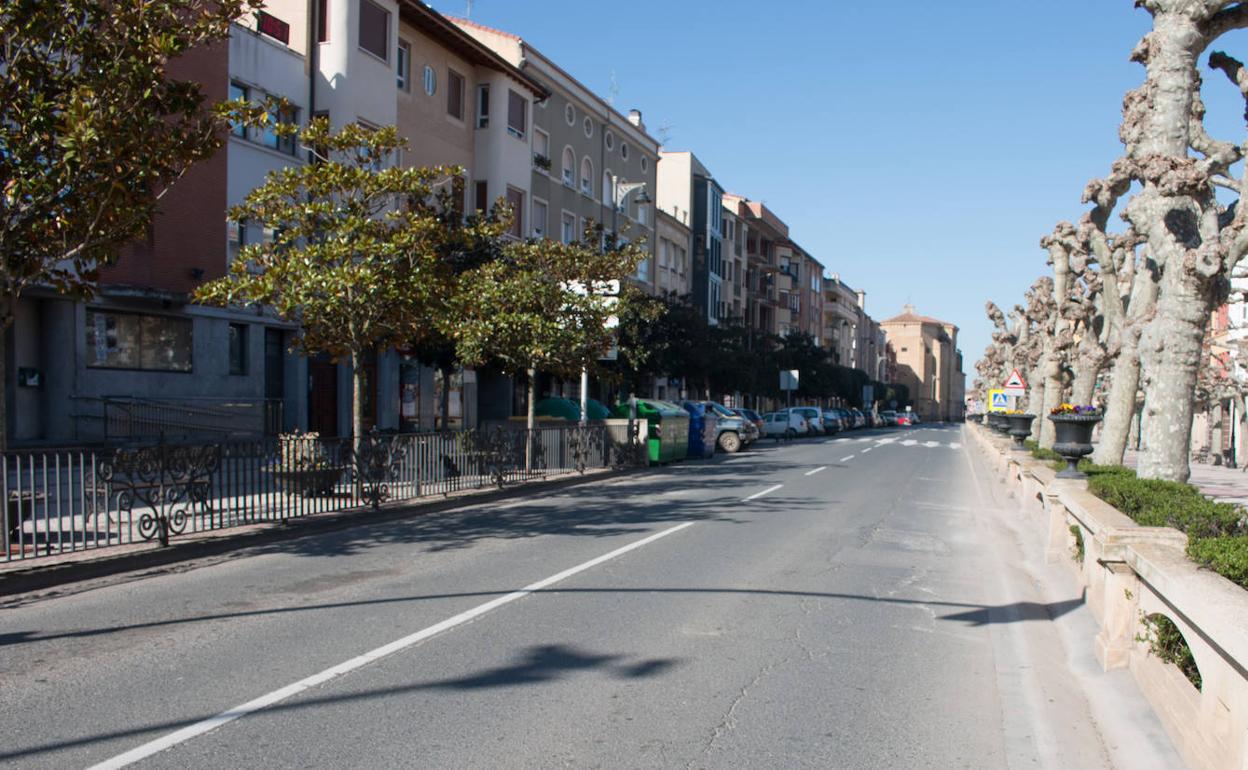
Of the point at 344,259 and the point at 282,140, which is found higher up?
the point at 282,140

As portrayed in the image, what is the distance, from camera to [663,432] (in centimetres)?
2805

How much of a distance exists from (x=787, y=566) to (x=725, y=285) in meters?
60.8

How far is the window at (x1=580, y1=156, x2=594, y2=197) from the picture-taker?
4494 centimetres

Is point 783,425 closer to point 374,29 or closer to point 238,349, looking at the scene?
point 374,29

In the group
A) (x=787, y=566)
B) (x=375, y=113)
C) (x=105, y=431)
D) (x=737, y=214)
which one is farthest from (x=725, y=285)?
(x=787, y=566)

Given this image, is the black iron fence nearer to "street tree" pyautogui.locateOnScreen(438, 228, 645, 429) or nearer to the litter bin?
"street tree" pyautogui.locateOnScreen(438, 228, 645, 429)

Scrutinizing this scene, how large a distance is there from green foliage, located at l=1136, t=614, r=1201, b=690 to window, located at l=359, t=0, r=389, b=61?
26.3 metres

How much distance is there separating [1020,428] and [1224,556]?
18.3m

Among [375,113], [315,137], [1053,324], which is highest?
[375,113]

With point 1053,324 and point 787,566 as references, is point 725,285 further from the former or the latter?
point 787,566

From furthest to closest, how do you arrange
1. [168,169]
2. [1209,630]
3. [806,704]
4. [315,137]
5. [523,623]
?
[315,137]
[168,169]
[523,623]
[806,704]
[1209,630]

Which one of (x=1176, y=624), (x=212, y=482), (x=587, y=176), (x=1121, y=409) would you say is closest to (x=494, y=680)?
→ (x=1176, y=624)

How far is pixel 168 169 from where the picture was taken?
11.2 m

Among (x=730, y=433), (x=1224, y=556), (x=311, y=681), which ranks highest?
(x=1224, y=556)
